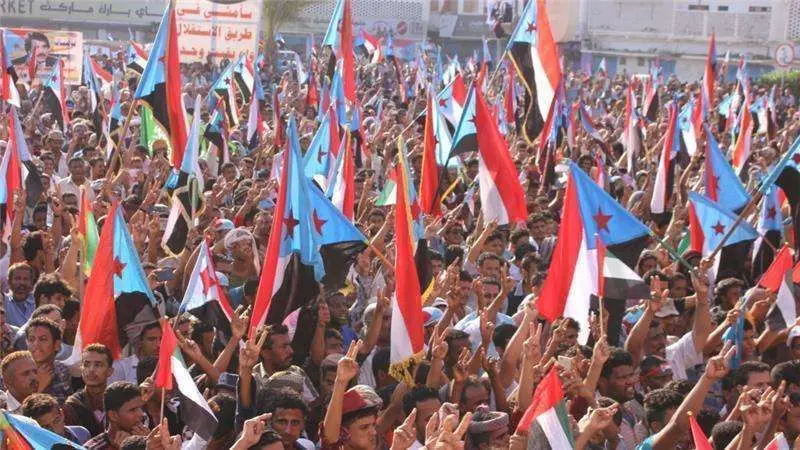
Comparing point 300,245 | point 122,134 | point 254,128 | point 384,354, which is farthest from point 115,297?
point 254,128

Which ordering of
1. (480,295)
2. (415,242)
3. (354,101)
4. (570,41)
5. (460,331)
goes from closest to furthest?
(460,331), (480,295), (415,242), (354,101), (570,41)

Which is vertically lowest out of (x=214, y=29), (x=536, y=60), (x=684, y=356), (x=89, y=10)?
(x=684, y=356)

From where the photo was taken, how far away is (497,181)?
970cm

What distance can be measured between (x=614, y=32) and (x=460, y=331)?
49951 mm

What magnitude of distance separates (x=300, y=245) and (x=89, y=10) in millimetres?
41008

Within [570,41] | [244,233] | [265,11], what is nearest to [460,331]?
[244,233]

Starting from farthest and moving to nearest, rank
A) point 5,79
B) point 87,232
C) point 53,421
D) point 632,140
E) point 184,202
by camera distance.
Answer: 1. point 632,140
2. point 5,79
3. point 184,202
4. point 87,232
5. point 53,421

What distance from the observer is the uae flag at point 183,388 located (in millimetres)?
5496

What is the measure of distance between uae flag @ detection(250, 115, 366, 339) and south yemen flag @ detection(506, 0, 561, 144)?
494 centimetres

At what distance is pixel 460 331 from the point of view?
6.77 m

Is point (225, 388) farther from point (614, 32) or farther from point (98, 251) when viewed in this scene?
point (614, 32)

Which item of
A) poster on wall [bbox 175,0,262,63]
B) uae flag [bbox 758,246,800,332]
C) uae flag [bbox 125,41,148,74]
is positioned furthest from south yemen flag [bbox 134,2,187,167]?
poster on wall [bbox 175,0,262,63]

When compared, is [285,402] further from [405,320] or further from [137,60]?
[137,60]

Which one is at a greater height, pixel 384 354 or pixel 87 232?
pixel 87 232
